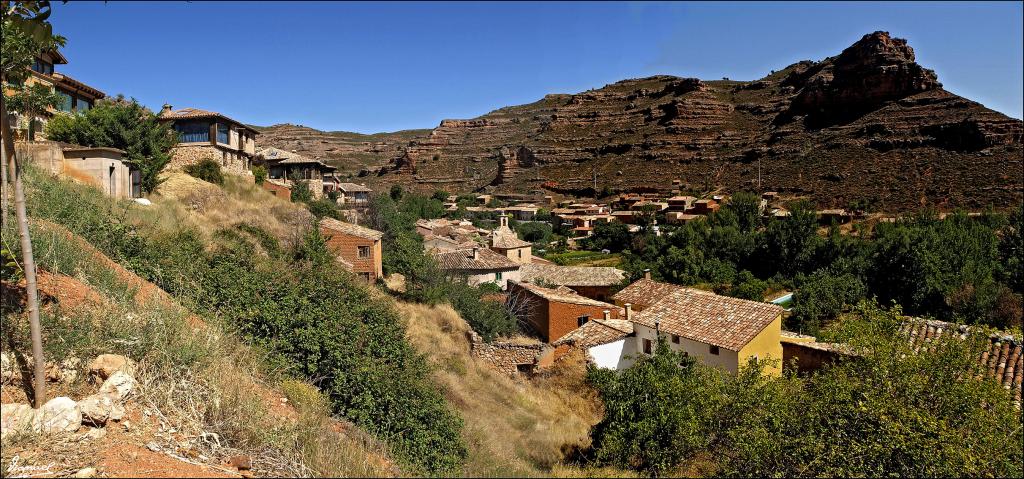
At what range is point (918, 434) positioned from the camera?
7.30 metres

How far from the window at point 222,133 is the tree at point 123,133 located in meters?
5.97

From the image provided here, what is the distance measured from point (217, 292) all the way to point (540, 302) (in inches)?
581

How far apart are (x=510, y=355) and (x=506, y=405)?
474 cm

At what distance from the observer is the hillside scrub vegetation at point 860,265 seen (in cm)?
2780

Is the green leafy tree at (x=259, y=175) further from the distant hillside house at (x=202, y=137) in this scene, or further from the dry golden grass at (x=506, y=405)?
the dry golden grass at (x=506, y=405)

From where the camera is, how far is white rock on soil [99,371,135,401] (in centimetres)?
529

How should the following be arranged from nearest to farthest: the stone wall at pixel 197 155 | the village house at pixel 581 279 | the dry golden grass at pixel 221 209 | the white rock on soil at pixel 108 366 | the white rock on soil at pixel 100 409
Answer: the white rock on soil at pixel 100 409 → the white rock on soil at pixel 108 366 → the dry golden grass at pixel 221 209 → the stone wall at pixel 197 155 → the village house at pixel 581 279

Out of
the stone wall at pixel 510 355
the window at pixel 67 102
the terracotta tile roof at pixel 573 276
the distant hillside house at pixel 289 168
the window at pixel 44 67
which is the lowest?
the stone wall at pixel 510 355

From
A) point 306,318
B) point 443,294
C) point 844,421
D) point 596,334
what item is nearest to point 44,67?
point 443,294

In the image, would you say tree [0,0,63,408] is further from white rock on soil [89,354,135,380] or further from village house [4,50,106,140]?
village house [4,50,106,140]

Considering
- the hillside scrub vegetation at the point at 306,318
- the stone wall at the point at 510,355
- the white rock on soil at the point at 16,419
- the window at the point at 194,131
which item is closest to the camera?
the white rock on soil at the point at 16,419

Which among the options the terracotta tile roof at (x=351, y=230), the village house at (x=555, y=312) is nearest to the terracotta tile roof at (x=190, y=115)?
the terracotta tile roof at (x=351, y=230)

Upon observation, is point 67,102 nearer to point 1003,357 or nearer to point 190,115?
point 190,115

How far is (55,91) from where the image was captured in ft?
73.8
